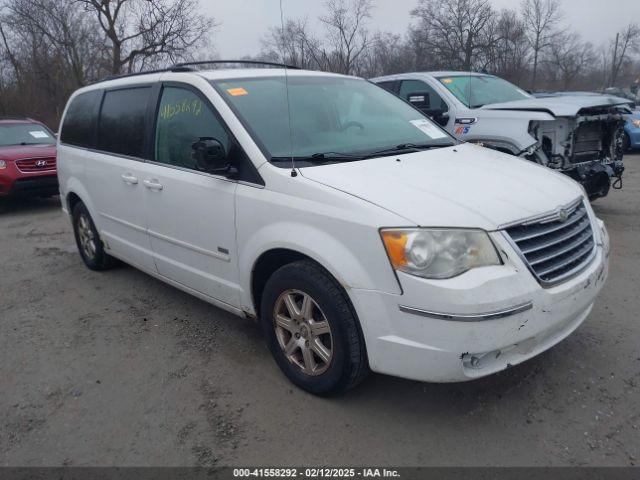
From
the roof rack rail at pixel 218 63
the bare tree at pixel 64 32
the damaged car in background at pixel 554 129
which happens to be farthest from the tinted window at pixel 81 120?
the bare tree at pixel 64 32

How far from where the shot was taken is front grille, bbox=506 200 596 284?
2.62 meters

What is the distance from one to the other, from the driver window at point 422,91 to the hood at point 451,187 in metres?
4.06

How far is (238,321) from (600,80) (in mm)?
76766

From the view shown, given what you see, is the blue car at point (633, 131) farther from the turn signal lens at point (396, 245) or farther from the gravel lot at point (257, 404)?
the turn signal lens at point (396, 245)

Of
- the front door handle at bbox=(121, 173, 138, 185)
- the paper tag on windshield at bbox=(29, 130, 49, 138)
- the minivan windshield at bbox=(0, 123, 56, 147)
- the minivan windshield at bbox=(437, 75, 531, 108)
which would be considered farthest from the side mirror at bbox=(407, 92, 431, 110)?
the paper tag on windshield at bbox=(29, 130, 49, 138)

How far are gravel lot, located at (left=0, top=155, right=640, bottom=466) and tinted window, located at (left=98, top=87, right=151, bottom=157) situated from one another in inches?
54.7

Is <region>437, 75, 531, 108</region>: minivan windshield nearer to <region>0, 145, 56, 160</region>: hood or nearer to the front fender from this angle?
the front fender

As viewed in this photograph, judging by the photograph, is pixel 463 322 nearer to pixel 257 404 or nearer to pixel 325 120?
pixel 257 404

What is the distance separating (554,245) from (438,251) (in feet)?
2.34

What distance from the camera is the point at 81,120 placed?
17.3ft

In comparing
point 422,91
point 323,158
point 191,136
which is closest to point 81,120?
point 191,136

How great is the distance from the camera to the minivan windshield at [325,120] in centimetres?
329

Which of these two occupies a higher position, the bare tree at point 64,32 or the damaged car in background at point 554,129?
the bare tree at point 64,32

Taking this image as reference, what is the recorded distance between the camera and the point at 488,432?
8.93 feet
